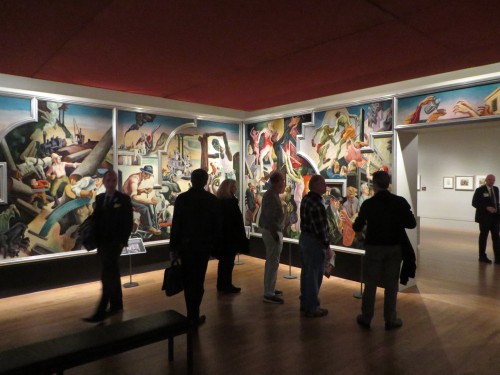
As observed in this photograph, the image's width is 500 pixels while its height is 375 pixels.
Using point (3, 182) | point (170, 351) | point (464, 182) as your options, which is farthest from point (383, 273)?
point (464, 182)

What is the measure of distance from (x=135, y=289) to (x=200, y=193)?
2.94 metres

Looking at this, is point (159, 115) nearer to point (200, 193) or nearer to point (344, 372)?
point (200, 193)

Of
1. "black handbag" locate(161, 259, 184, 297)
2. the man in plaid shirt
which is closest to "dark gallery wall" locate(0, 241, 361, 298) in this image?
the man in plaid shirt

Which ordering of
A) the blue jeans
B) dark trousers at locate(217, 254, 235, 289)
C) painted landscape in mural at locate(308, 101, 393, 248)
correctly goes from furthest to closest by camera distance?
painted landscape in mural at locate(308, 101, 393, 248) < dark trousers at locate(217, 254, 235, 289) < the blue jeans

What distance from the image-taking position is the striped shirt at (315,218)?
439 centimetres

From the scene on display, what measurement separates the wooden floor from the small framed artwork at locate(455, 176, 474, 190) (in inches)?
276

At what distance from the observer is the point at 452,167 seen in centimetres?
1329

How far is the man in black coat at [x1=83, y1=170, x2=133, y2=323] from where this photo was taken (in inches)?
172

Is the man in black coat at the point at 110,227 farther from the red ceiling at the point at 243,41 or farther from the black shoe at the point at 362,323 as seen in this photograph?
the black shoe at the point at 362,323

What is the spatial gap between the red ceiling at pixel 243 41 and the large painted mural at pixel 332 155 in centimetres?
69

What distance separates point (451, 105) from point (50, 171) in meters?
5.97

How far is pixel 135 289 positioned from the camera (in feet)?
19.5

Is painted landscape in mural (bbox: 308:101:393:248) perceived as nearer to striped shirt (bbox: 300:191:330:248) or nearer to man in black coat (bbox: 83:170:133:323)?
striped shirt (bbox: 300:191:330:248)

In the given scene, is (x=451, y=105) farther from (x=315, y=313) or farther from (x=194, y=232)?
(x=194, y=232)
